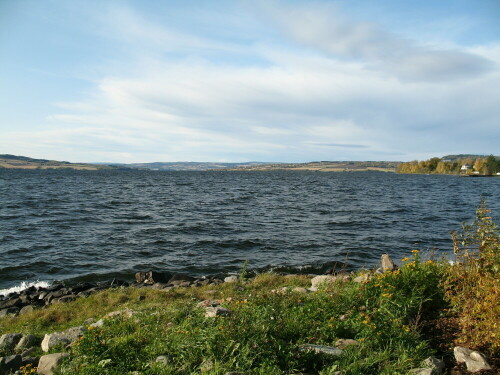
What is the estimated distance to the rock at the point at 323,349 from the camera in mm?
5043

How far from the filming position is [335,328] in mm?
5891

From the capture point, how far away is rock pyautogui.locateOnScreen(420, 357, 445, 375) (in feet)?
15.5

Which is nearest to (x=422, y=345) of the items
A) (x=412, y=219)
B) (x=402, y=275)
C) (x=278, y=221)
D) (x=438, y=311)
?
(x=438, y=311)

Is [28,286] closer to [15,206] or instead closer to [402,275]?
[402,275]

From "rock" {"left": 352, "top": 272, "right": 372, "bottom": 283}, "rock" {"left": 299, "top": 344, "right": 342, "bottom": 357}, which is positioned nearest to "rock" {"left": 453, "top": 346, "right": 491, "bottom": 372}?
"rock" {"left": 299, "top": 344, "right": 342, "bottom": 357}

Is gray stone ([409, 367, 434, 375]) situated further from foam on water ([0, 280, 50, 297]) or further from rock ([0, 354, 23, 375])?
foam on water ([0, 280, 50, 297])

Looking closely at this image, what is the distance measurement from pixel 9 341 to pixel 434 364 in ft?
26.6

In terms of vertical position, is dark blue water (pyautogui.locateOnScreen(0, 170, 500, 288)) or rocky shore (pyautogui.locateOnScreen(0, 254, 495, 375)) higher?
rocky shore (pyautogui.locateOnScreen(0, 254, 495, 375))

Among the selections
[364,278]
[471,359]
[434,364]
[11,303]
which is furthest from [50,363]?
[11,303]

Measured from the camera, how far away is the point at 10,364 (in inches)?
A: 220

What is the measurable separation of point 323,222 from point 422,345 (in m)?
22.1

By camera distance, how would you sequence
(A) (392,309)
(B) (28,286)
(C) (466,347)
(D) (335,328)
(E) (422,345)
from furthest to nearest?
(B) (28,286) < (A) (392,309) < (D) (335,328) < (C) (466,347) < (E) (422,345)

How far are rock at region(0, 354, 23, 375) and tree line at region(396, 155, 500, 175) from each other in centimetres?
17043

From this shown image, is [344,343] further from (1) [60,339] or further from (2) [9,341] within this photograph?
(2) [9,341]
